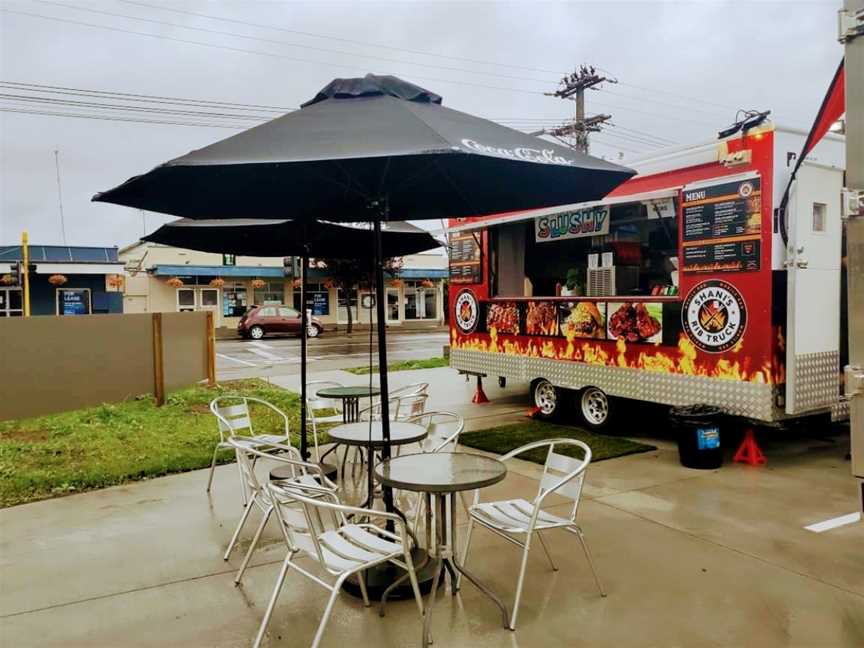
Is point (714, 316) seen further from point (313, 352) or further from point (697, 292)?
point (313, 352)

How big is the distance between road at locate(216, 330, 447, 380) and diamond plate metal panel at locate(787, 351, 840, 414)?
11087 millimetres

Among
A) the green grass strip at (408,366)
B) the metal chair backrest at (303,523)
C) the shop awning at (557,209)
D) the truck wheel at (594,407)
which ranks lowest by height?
the green grass strip at (408,366)

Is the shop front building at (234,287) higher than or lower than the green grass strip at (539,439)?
higher

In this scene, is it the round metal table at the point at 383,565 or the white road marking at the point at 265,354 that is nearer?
the round metal table at the point at 383,565

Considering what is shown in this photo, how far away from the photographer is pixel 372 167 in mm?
3754

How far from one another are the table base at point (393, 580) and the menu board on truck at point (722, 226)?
3.99 meters

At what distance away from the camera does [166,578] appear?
3797mm

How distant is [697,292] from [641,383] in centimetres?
114

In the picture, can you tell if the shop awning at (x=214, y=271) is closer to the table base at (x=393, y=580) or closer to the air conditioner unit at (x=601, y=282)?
the air conditioner unit at (x=601, y=282)

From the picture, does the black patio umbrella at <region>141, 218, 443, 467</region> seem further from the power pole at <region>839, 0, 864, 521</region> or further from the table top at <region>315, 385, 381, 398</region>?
the power pole at <region>839, 0, 864, 521</region>

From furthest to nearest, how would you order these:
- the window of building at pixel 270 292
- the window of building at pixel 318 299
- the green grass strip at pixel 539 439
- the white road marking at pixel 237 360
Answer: the window of building at pixel 318 299 → the window of building at pixel 270 292 → the white road marking at pixel 237 360 → the green grass strip at pixel 539 439

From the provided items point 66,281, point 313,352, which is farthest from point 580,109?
point 66,281

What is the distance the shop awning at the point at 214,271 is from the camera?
3178cm

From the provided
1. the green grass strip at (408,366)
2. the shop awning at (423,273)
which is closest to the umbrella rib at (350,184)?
the green grass strip at (408,366)
